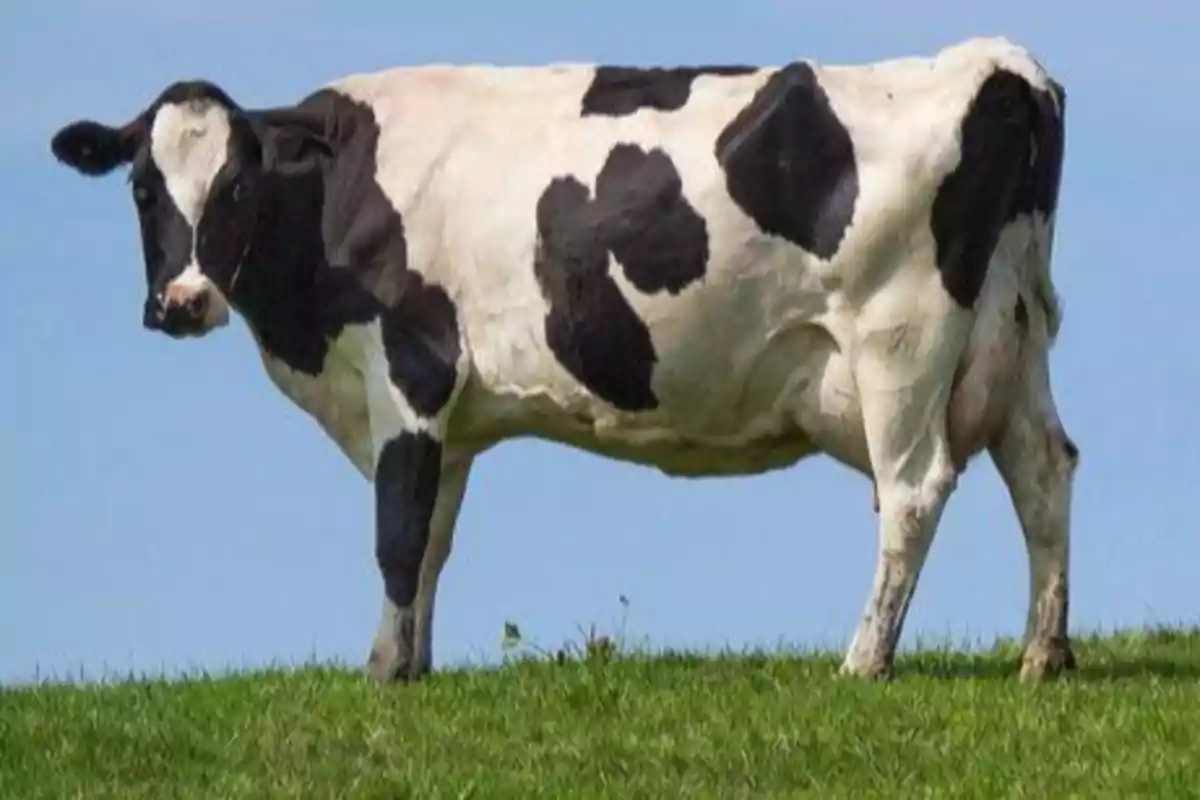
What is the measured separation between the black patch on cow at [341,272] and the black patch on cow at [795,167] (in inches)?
63.3

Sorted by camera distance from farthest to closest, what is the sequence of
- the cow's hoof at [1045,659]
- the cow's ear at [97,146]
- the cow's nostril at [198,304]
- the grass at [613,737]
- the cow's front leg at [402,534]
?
1. the cow's ear at [97,146]
2. the cow's nostril at [198,304]
3. the cow's front leg at [402,534]
4. the cow's hoof at [1045,659]
5. the grass at [613,737]

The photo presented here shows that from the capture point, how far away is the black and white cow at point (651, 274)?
13.5 metres

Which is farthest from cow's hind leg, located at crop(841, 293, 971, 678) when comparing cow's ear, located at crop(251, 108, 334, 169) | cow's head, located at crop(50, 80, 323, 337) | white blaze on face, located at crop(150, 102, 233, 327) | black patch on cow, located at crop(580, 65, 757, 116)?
white blaze on face, located at crop(150, 102, 233, 327)

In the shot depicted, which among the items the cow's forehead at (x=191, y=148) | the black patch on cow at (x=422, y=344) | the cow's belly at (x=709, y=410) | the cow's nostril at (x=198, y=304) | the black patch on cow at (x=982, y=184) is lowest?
the cow's belly at (x=709, y=410)

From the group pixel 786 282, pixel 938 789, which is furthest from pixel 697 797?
pixel 786 282

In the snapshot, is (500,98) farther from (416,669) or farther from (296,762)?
(296,762)

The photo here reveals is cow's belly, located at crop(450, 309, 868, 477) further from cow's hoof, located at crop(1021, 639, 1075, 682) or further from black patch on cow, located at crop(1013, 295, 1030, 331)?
cow's hoof, located at crop(1021, 639, 1075, 682)

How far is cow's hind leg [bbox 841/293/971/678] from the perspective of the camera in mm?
13414

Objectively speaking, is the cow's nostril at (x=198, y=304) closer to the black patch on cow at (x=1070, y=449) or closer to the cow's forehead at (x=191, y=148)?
the cow's forehead at (x=191, y=148)

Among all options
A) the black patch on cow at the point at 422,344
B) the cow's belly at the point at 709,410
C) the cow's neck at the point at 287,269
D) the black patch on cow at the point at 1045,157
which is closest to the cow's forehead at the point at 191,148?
the cow's neck at the point at 287,269

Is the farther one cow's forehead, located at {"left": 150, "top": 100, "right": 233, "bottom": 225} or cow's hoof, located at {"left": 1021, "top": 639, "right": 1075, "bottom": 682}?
cow's forehead, located at {"left": 150, "top": 100, "right": 233, "bottom": 225}

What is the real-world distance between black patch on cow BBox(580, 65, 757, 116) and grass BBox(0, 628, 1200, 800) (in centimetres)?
273

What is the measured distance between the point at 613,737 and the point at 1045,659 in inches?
112

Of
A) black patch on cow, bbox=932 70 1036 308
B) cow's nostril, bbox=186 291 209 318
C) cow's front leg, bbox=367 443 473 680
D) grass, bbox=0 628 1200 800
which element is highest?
black patch on cow, bbox=932 70 1036 308
